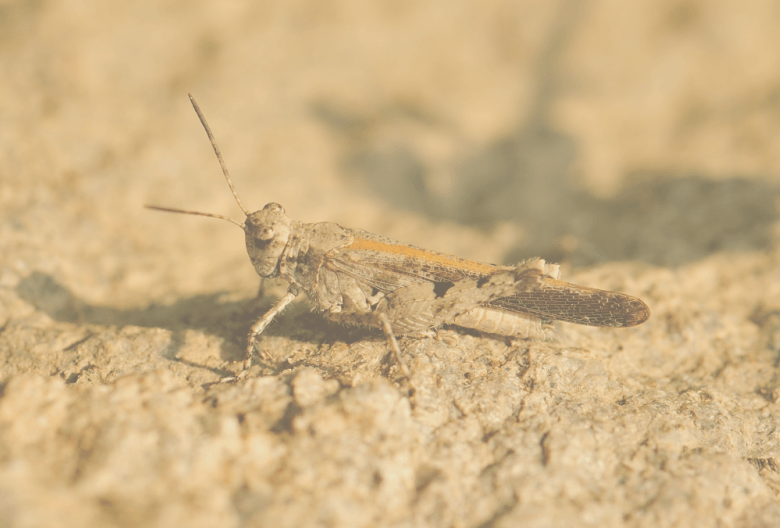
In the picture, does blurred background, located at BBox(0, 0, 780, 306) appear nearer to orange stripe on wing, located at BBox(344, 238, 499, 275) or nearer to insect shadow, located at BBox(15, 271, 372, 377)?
insect shadow, located at BBox(15, 271, 372, 377)

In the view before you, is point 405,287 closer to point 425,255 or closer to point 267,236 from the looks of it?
point 425,255

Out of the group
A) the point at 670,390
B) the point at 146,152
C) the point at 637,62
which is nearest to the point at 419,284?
the point at 670,390

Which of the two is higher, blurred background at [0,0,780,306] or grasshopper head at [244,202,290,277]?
blurred background at [0,0,780,306]

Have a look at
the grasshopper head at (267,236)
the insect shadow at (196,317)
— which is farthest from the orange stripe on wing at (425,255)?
the insect shadow at (196,317)

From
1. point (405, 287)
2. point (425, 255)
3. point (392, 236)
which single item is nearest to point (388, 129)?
point (392, 236)

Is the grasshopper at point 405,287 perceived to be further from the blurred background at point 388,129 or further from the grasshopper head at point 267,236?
the blurred background at point 388,129

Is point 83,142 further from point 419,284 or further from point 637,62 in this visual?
point 637,62

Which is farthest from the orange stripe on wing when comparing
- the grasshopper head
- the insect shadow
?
the insect shadow
